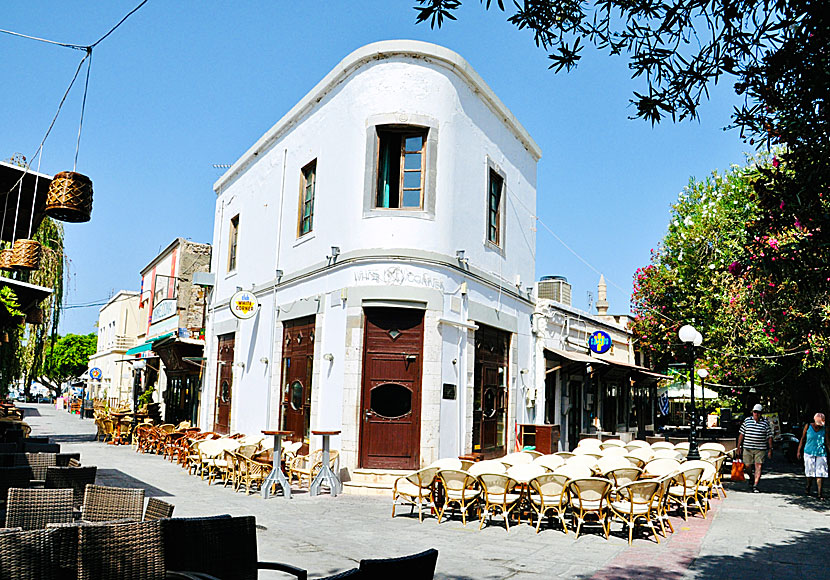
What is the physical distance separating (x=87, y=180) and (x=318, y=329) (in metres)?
6.47

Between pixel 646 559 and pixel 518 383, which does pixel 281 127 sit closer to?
pixel 518 383

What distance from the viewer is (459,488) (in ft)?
32.2

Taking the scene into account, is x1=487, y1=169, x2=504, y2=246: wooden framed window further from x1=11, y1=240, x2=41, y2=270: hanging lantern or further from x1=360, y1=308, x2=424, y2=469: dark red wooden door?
x1=11, y1=240, x2=41, y2=270: hanging lantern

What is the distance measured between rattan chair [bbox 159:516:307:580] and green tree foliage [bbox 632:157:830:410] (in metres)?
4.26

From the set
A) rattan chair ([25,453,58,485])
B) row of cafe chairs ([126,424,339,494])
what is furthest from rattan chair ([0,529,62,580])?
row of cafe chairs ([126,424,339,494])

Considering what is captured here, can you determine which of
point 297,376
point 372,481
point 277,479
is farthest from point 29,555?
point 297,376

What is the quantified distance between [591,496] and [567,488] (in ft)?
1.11

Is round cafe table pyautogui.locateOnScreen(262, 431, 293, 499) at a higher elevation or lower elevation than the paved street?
higher

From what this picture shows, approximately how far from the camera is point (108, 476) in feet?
44.9

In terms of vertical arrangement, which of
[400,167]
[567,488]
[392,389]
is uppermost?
[400,167]

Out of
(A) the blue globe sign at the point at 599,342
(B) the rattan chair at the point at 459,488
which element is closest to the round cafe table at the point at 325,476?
(B) the rattan chair at the point at 459,488

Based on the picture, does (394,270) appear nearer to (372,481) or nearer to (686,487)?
(372,481)

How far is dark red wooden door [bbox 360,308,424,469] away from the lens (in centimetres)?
1303

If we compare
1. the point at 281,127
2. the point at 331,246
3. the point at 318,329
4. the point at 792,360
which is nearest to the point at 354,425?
the point at 318,329
